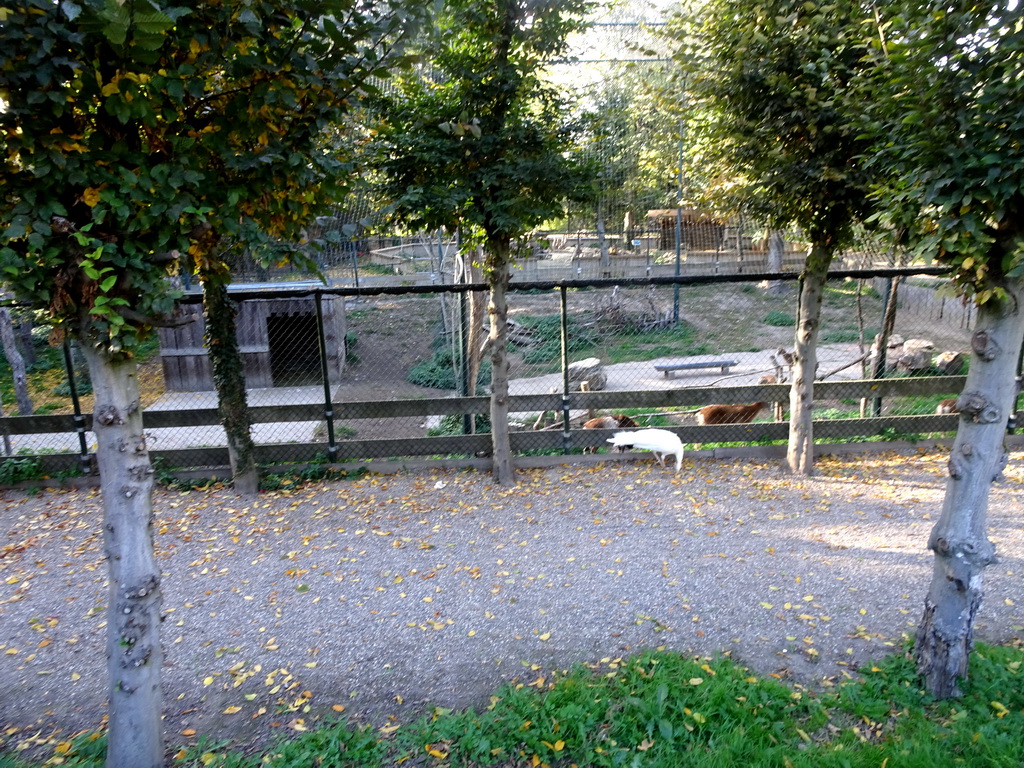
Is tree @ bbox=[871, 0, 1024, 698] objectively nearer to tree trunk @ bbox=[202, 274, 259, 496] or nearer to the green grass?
the green grass

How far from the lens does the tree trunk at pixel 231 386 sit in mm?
6465

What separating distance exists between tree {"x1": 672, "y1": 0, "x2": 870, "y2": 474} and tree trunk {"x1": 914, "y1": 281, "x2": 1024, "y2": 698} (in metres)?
2.27

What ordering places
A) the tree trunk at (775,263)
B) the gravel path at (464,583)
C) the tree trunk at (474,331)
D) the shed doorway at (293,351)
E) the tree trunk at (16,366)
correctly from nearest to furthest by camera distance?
the gravel path at (464,583), the tree trunk at (474,331), the tree trunk at (16,366), the shed doorway at (293,351), the tree trunk at (775,263)

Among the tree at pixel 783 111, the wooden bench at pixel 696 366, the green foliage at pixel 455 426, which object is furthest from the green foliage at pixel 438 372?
the tree at pixel 783 111

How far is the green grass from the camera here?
10.1 ft

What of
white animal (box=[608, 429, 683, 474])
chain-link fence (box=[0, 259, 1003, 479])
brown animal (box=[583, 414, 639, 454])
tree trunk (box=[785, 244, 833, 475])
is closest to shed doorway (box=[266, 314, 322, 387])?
chain-link fence (box=[0, 259, 1003, 479])

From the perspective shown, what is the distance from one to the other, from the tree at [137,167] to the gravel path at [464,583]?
1010 mm

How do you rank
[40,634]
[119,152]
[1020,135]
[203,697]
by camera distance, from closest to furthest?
[119,152] < [1020,135] < [203,697] < [40,634]

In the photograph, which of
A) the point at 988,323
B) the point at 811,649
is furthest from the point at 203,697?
the point at 988,323

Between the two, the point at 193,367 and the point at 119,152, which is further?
the point at 193,367

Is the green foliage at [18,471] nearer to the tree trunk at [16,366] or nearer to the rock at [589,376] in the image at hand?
the tree trunk at [16,366]

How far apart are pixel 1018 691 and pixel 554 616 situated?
2482 millimetres

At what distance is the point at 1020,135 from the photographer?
9.80 feet

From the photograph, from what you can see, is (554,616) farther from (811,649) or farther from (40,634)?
(40,634)
